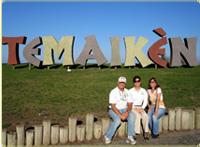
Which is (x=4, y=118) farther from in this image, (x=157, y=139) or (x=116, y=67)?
(x=116, y=67)

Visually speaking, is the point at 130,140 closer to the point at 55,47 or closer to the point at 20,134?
the point at 20,134

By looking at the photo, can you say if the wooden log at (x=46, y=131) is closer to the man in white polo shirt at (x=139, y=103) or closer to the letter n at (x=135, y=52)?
the man in white polo shirt at (x=139, y=103)

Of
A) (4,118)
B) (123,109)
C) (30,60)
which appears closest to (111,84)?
(30,60)

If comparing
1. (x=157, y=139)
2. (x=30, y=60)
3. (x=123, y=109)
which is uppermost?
(x=30, y=60)

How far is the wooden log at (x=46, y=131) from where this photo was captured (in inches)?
273

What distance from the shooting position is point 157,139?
7.18 metres

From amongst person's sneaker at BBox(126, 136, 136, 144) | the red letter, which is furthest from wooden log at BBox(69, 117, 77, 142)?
the red letter

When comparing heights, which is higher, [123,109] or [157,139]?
[123,109]

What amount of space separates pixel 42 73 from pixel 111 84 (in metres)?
3.89

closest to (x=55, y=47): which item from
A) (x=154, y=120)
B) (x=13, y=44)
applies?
(x=13, y=44)

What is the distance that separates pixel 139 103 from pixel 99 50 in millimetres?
7817

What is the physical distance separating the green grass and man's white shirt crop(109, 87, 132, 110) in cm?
194

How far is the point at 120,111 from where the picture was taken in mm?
7230

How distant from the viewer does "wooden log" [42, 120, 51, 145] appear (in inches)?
273
